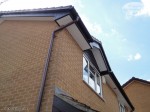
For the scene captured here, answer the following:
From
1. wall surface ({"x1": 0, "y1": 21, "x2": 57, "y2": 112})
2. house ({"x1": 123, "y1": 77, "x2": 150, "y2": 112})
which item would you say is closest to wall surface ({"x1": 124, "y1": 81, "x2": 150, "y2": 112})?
house ({"x1": 123, "y1": 77, "x2": 150, "y2": 112})

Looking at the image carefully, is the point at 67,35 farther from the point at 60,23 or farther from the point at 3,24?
the point at 3,24

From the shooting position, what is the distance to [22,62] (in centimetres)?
718

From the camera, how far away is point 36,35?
316 inches

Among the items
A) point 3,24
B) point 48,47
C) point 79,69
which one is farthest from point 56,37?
point 3,24

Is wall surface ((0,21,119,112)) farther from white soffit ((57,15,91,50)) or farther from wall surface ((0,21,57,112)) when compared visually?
white soffit ((57,15,91,50))

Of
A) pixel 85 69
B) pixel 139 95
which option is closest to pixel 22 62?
pixel 85 69

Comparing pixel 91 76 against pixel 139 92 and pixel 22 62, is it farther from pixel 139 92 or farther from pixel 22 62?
pixel 139 92

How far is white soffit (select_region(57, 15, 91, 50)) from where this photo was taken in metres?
7.59

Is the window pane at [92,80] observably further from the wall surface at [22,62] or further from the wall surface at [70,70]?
the wall surface at [22,62]

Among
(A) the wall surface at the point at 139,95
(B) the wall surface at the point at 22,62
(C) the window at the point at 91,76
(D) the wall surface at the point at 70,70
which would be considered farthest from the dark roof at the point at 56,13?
(A) the wall surface at the point at 139,95

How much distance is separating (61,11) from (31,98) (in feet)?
11.4

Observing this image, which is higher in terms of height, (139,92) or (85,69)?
(139,92)

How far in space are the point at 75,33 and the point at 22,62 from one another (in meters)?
2.39

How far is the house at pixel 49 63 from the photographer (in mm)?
5844
